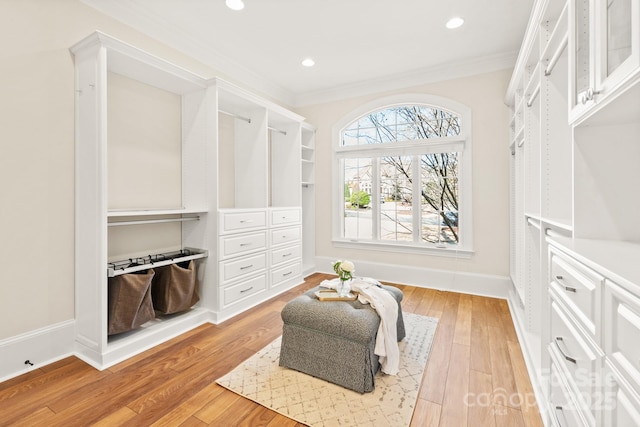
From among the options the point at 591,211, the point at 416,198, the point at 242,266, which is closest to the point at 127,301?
the point at 242,266

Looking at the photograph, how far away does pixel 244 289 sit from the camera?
3148 millimetres

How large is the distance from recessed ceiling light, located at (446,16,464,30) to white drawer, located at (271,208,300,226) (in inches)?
104

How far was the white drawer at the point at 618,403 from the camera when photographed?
2.31 ft

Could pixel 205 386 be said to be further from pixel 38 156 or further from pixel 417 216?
pixel 417 216

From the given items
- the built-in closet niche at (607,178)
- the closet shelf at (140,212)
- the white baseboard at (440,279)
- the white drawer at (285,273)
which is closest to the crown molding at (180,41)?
the closet shelf at (140,212)

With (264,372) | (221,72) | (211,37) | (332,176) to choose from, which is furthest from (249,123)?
(264,372)

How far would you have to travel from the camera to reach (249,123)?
143 inches

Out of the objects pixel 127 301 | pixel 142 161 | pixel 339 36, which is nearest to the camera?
pixel 127 301

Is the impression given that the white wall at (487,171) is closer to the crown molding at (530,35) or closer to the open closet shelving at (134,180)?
the crown molding at (530,35)

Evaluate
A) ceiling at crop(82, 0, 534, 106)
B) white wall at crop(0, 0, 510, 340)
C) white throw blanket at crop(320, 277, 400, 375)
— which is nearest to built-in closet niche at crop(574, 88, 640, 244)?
white throw blanket at crop(320, 277, 400, 375)

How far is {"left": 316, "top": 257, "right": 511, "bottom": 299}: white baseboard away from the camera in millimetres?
3551

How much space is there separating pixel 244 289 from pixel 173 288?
0.73 metres

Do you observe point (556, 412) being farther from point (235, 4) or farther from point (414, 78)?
point (414, 78)

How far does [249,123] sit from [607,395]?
3635 mm
